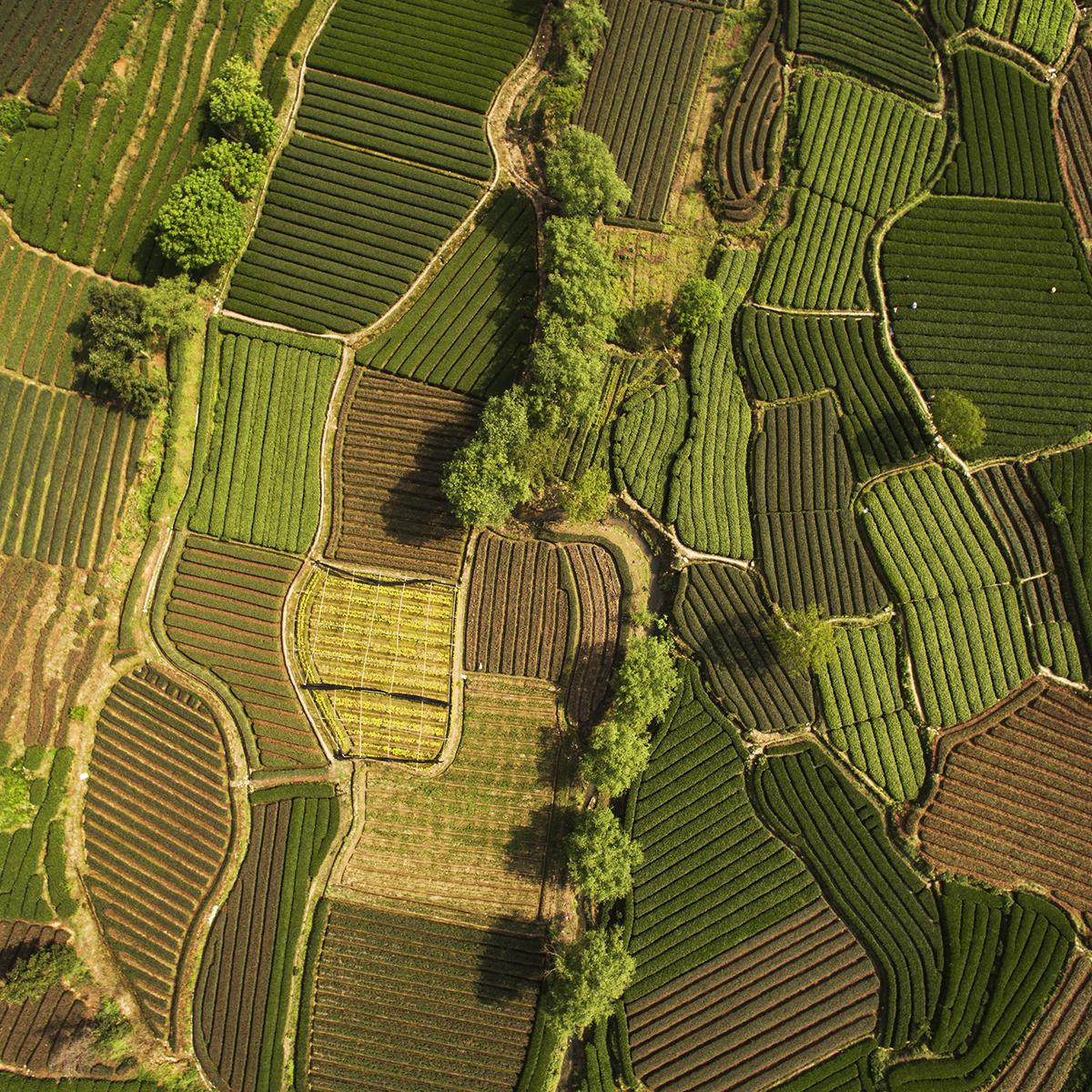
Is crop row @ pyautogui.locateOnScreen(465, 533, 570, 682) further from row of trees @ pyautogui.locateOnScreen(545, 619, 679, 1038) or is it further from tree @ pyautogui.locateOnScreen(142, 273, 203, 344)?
tree @ pyautogui.locateOnScreen(142, 273, 203, 344)

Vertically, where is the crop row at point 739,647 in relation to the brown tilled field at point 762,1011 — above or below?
above

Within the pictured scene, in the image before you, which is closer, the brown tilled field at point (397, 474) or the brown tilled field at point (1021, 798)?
the brown tilled field at point (1021, 798)

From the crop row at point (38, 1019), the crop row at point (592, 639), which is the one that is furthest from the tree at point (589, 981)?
the crop row at point (38, 1019)

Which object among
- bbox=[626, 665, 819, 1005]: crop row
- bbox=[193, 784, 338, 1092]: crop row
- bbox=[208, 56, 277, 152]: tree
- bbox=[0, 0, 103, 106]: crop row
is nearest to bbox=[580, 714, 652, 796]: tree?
bbox=[626, 665, 819, 1005]: crop row

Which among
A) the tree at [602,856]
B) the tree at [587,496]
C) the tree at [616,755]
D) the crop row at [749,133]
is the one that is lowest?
the tree at [602,856]

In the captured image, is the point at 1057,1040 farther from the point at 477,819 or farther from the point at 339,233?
the point at 339,233

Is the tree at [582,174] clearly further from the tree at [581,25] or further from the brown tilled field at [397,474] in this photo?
the brown tilled field at [397,474]

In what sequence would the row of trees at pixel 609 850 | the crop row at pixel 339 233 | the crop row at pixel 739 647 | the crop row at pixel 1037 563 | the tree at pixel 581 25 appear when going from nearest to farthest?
1. the row of trees at pixel 609 850
2. the crop row at pixel 739 647
3. the crop row at pixel 1037 563
4. the tree at pixel 581 25
5. the crop row at pixel 339 233
